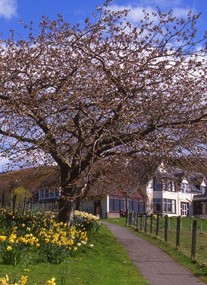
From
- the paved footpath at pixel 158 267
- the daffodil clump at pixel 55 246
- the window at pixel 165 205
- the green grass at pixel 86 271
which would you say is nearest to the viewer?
the green grass at pixel 86 271

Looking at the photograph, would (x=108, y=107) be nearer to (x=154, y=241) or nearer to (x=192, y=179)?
(x=192, y=179)

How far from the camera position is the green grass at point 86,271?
9.54 meters

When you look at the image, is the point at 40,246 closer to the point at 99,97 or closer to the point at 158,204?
the point at 99,97

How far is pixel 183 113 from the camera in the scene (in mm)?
16031

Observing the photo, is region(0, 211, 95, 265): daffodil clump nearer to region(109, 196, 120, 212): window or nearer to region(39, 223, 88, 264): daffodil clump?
region(39, 223, 88, 264): daffodil clump

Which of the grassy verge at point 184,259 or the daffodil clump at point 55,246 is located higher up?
the daffodil clump at point 55,246

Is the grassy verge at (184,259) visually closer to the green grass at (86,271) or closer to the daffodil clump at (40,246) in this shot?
the green grass at (86,271)

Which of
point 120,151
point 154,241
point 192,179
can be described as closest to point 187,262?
point 120,151

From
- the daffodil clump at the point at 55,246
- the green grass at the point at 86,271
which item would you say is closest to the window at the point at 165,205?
the green grass at the point at 86,271

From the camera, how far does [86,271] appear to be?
37.0ft

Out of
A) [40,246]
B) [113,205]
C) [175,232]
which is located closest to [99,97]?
[40,246]

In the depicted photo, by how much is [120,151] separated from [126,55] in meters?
3.44

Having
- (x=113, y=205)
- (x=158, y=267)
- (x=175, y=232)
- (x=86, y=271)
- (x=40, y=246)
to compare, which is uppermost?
(x=113, y=205)

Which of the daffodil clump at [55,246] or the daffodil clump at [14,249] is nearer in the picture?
the daffodil clump at [14,249]
